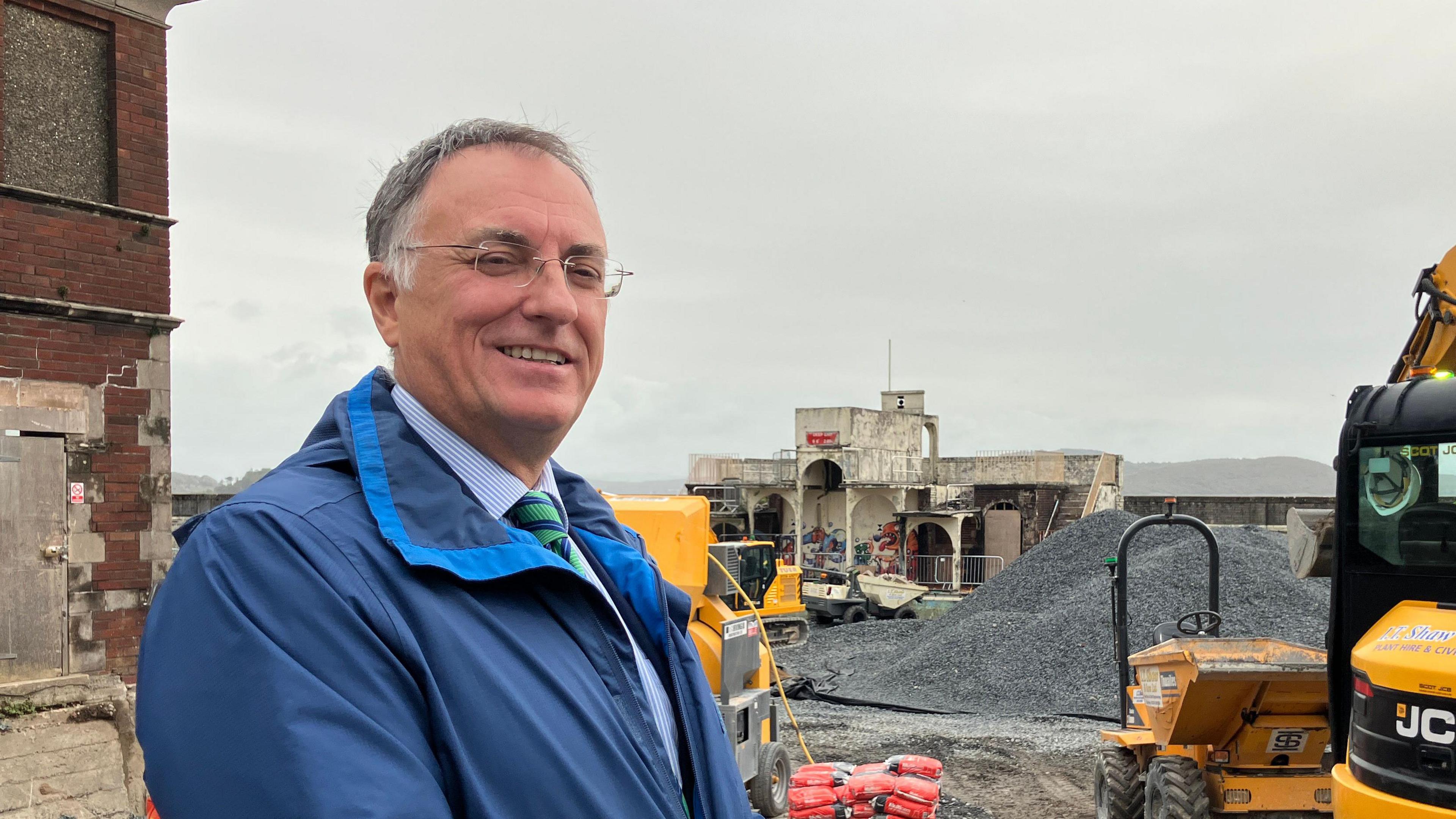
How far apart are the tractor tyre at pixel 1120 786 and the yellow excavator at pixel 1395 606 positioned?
3.34m

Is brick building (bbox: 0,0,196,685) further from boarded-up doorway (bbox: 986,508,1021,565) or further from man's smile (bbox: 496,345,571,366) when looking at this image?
boarded-up doorway (bbox: 986,508,1021,565)

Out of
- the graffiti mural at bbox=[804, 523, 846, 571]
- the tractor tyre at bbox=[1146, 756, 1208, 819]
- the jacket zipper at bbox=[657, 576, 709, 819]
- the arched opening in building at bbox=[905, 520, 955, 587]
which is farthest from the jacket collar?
the graffiti mural at bbox=[804, 523, 846, 571]

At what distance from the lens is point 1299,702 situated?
26.0ft

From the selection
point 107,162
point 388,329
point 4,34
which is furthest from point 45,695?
point 388,329

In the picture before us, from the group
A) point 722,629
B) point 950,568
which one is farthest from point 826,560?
point 722,629

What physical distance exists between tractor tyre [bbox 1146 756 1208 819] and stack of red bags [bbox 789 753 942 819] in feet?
6.71

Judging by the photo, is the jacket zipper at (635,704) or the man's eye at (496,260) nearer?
the jacket zipper at (635,704)

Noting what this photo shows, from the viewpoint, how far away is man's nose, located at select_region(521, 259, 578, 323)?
1816 millimetres

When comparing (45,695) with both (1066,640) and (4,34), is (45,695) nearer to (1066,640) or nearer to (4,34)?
(4,34)

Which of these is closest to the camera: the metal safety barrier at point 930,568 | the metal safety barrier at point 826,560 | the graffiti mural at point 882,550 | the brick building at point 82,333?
the brick building at point 82,333

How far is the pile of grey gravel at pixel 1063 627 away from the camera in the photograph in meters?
18.5

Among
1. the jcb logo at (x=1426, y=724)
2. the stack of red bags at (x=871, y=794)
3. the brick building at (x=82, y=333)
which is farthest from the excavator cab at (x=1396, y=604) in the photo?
the brick building at (x=82, y=333)

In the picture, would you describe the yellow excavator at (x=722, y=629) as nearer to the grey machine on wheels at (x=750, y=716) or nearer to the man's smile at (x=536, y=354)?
the grey machine on wheels at (x=750, y=716)

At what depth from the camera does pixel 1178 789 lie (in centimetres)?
810
